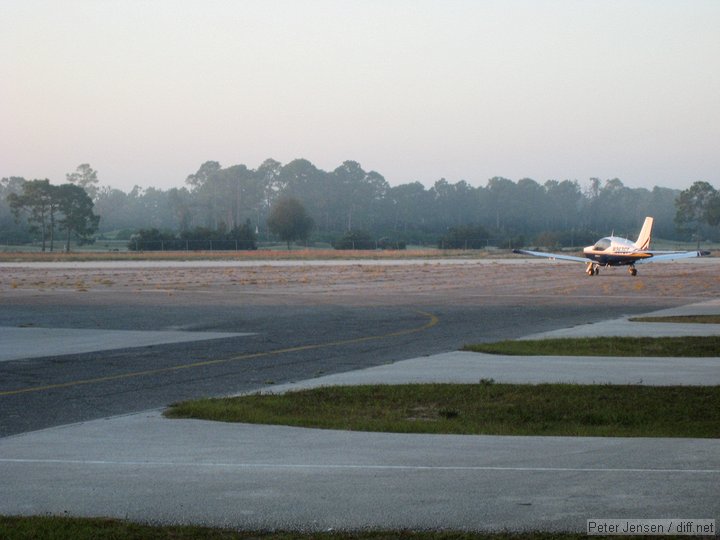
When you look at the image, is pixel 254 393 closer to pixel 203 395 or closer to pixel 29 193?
pixel 203 395

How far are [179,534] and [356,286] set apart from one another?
46.4m

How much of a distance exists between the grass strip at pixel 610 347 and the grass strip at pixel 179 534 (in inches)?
556

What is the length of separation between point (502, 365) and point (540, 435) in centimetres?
726

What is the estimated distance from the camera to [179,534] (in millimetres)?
8125

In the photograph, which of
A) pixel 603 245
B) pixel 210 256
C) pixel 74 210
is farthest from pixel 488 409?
pixel 74 210

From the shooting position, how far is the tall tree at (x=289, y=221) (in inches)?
6481

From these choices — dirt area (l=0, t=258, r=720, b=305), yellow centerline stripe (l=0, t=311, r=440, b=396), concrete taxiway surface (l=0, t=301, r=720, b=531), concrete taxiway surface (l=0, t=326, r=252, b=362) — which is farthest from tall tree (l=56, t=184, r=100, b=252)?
concrete taxiway surface (l=0, t=301, r=720, b=531)

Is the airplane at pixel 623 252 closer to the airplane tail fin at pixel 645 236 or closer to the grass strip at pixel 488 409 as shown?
the airplane tail fin at pixel 645 236

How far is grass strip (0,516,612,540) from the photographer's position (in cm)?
795

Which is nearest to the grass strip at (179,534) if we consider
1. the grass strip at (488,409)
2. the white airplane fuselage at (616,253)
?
the grass strip at (488,409)

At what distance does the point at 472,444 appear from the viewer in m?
11.9

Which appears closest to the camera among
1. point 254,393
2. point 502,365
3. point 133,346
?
point 254,393

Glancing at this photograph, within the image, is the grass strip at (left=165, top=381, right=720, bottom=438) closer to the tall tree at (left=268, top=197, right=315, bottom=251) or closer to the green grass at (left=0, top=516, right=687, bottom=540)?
the green grass at (left=0, top=516, right=687, bottom=540)

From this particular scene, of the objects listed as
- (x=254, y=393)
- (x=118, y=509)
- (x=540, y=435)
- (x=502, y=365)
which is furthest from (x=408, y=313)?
(x=118, y=509)
